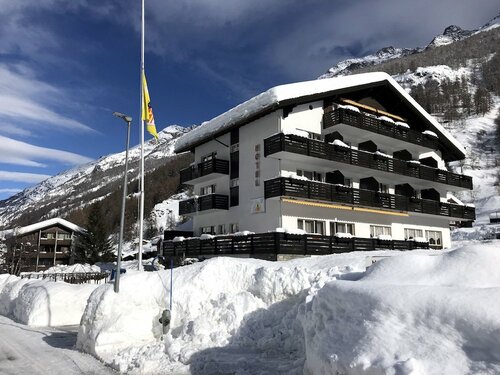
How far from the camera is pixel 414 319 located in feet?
20.5

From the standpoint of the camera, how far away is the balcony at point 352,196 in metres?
25.1

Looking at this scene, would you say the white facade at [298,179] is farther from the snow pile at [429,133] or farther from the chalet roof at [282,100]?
the snow pile at [429,133]

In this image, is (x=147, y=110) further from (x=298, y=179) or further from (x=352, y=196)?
(x=352, y=196)

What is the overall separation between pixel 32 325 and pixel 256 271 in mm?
9889

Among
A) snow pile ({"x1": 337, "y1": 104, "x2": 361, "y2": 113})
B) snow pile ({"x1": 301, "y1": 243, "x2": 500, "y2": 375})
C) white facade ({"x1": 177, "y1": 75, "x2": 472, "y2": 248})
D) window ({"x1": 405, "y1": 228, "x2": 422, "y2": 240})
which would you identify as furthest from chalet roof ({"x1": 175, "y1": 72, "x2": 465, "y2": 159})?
snow pile ({"x1": 301, "y1": 243, "x2": 500, "y2": 375})

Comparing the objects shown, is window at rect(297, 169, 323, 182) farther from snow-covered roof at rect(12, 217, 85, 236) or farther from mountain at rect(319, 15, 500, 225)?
mountain at rect(319, 15, 500, 225)

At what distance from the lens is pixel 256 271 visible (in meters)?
13.0

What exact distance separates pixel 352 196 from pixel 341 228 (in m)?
2.40

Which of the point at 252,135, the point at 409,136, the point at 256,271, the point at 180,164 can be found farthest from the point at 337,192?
the point at 180,164

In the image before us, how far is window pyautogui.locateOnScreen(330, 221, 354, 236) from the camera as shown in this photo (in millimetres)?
28411

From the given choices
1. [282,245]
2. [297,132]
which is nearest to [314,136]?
[297,132]

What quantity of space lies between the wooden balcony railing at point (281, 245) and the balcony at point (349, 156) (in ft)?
16.4

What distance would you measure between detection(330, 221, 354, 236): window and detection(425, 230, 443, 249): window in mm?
9436

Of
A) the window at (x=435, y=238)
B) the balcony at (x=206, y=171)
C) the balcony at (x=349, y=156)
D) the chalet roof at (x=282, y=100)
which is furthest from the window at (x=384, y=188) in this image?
the balcony at (x=206, y=171)
